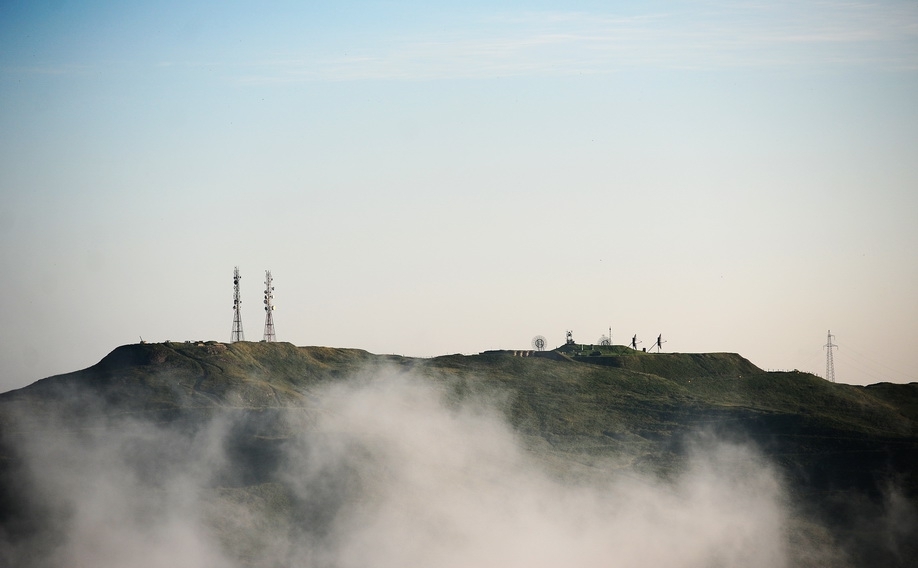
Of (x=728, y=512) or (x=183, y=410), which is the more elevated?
(x=183, y=410)

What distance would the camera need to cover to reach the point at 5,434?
185750 mm

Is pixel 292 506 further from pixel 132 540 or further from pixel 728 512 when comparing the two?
pixel 728 512

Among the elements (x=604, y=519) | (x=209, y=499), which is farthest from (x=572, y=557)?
(x=209, y=499)

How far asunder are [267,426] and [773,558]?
86.6 meters

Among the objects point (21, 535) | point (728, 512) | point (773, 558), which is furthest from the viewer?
point (728, 512)

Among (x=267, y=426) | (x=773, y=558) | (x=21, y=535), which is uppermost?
(x=267, y=426)

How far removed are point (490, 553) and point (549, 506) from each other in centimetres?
1500

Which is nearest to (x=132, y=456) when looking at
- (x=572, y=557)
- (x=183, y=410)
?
(x=183, y=410)

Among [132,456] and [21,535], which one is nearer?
[21,535]

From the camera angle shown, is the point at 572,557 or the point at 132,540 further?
the point at 572,557

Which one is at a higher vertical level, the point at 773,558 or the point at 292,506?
the point at 292,506

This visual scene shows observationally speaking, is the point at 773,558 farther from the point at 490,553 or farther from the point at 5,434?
the point at 5,434

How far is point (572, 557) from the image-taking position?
7264 inches

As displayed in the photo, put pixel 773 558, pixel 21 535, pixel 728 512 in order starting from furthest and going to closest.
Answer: pixel 728 512
pixel 773 558
pixel 21 535
